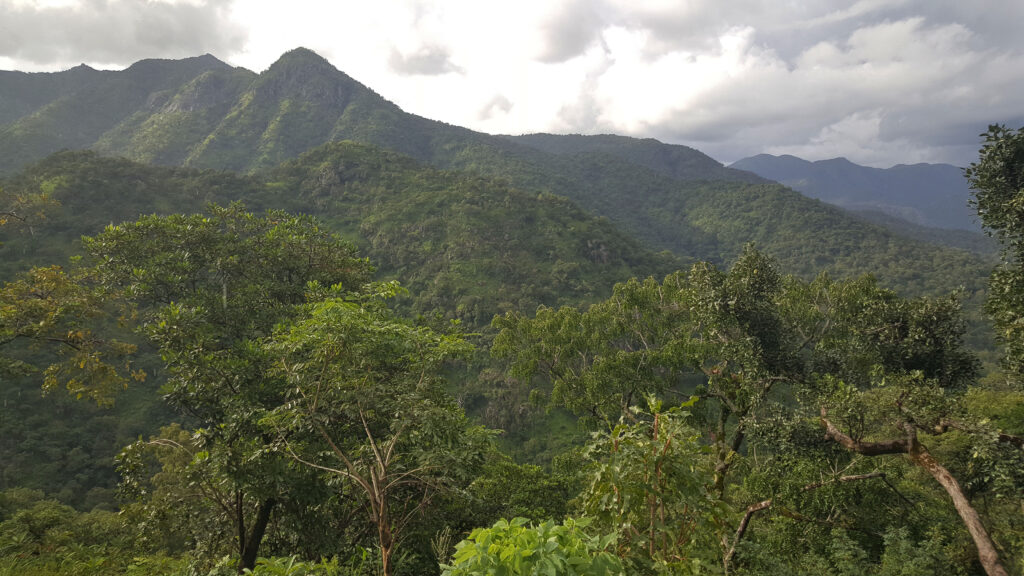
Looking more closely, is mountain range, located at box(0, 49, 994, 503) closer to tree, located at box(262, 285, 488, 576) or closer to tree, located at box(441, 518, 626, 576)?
tree, located at box(262, 285, 488, 576)

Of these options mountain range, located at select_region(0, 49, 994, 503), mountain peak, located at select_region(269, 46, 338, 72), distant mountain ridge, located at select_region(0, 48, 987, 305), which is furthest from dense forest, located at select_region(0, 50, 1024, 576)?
mountain peak, located at select_region(269, 46, 338, 72)

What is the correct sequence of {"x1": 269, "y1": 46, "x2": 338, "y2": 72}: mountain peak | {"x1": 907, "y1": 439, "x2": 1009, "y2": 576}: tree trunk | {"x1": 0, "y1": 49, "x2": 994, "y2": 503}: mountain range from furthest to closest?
{"x1": 269, "y1": 46, "x2": 338, "y2": 72}: mountain peak, {"x1": 0, "y1": 49, "x2": 994, "y2": 503}: mountain range, {"x1": 907, "y1": 439, "x2": 1009, "y2": 576}: tree trunk

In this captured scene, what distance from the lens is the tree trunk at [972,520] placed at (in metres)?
6.34

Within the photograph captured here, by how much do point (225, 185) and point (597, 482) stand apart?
3406 inches

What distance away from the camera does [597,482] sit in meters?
3.82

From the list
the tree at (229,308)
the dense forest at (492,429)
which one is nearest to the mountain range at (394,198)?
the tree at (229,308)

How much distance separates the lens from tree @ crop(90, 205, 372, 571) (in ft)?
24.8

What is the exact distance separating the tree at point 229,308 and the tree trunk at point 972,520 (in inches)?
422

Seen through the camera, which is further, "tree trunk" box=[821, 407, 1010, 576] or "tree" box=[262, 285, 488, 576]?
"tree trunk" box=[821, 407, 1010, 576]

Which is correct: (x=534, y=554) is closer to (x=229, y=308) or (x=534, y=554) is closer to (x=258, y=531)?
(x=258, y=531)

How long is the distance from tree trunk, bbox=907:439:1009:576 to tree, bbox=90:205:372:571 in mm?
10723

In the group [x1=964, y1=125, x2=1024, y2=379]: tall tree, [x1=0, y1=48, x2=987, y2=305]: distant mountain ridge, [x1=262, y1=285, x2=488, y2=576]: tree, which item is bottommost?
[x1=262, y1=285, x2=488, y2=576]: tree

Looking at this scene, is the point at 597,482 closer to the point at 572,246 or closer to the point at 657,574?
the point at 657,574

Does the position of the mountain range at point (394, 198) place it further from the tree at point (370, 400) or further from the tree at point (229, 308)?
the tree at point (370, 400)
